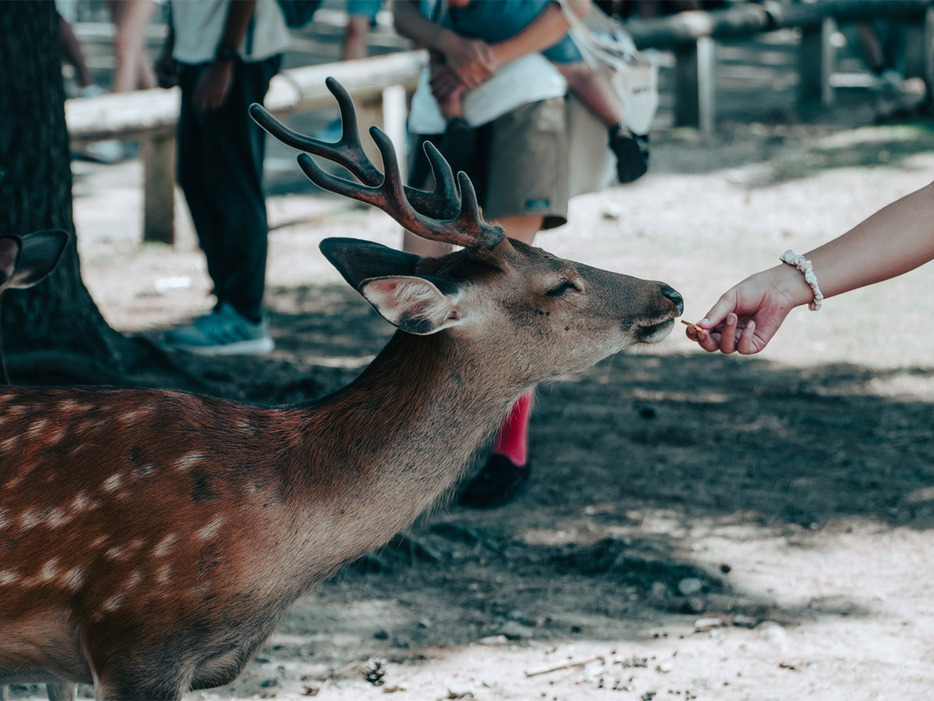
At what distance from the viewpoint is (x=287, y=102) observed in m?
8.67

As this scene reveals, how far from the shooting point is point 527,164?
461 cm

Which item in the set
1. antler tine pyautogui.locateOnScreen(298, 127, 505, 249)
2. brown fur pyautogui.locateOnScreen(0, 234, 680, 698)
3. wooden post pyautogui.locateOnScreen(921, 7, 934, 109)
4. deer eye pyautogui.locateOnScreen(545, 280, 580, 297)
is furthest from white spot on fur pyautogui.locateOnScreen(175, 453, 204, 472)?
wooden post pyautogui.locateOnScreen(921, 7, 934, 109)

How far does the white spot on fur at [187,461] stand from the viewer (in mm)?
2822

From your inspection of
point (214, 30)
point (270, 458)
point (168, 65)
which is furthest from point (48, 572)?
point (168, 65)

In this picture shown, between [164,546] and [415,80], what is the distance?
295 inches

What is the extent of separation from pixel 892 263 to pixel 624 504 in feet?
5.93

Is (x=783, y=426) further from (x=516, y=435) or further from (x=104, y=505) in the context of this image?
(x=104, y=505)

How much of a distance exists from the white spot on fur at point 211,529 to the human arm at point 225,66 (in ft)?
11.6

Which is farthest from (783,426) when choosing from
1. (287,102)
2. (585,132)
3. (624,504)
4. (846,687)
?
(287,102)

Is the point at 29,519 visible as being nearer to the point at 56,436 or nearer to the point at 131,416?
the point at 56,436

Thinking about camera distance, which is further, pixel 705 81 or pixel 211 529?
pixel 705 81

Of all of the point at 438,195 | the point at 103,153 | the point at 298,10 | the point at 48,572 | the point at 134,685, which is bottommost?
the point at 103,153

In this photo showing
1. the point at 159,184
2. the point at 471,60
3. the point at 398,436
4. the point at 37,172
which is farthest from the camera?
the point at 159,184

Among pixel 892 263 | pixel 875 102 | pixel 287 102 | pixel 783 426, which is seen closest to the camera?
pixel 892 263
